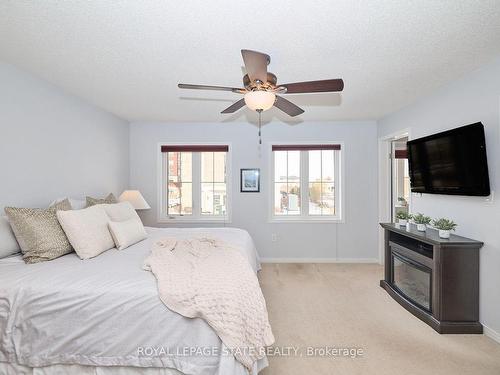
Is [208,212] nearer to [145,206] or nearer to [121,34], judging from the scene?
[145,206]

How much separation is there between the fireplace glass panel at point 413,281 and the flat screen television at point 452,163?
0.85 m

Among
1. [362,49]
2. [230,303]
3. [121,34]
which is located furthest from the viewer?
[362,49]

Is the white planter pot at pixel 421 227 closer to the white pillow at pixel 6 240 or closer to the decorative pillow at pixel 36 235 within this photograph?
the decorative pillow at pixel 36 235

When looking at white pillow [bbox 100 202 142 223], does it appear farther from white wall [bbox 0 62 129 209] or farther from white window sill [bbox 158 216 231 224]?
white window sill [bbox 158 216 231 224]

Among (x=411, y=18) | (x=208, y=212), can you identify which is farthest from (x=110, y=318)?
(x=208, y=212)

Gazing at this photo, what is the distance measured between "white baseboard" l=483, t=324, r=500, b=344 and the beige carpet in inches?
1.6

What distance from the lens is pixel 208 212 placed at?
15.0 feet

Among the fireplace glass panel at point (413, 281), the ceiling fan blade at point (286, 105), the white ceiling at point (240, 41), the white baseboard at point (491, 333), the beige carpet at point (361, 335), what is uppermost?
the white ceiling at point (240, 41)

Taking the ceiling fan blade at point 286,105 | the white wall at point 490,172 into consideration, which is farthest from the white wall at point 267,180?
the ceiling fan blade at point 286,105

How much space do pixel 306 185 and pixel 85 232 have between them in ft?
11.1

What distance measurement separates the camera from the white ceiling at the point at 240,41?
5.17ft

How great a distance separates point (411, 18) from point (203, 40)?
142cm

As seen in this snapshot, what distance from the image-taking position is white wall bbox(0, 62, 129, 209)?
2299 mm

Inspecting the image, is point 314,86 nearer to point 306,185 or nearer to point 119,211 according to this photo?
point 119,211
